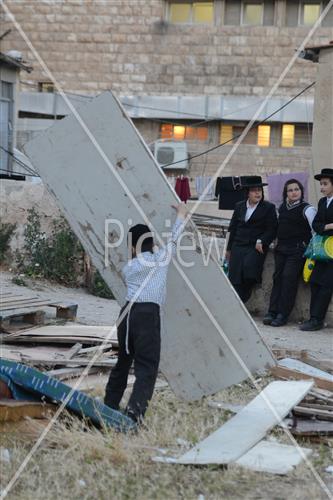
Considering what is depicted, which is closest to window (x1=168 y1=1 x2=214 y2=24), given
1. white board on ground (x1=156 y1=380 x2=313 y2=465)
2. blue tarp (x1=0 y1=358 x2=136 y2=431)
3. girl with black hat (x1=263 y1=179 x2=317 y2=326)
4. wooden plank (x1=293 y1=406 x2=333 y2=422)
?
girl with black hat (x1=263 y1=179 x2=317 y2=326)

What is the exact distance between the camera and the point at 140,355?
21.6ft

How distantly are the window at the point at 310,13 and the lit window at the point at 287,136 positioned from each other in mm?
3838

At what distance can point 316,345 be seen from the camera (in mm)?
9617

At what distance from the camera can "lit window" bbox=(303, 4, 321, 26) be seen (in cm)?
3331

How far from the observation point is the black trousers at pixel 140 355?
6520 millimetres

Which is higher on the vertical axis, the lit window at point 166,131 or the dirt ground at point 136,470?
the lit window at point 166,131

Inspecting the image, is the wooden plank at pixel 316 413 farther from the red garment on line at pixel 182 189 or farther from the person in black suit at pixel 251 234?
the red garment on line at pixel 182 189

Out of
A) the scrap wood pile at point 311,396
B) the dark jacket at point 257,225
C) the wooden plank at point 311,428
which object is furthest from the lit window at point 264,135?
the wooden plank at point 311,428

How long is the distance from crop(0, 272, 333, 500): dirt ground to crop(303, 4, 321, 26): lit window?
93.7 feet

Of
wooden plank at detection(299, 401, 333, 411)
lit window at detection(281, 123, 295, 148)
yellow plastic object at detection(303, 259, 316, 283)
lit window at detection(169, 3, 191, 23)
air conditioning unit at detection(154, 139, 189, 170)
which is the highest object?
lit window at detection(169, 3, 191, 23)

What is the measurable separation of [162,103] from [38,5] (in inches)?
220

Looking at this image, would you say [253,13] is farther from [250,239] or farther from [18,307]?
[18,307]

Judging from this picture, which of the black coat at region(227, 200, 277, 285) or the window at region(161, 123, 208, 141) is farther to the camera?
the window at region(161, 123, 208, 141)

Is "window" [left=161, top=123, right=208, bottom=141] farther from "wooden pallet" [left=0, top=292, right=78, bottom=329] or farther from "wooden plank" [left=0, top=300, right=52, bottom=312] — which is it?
"wooden plank" [left=0, top=300, right=52, bottom=312]
